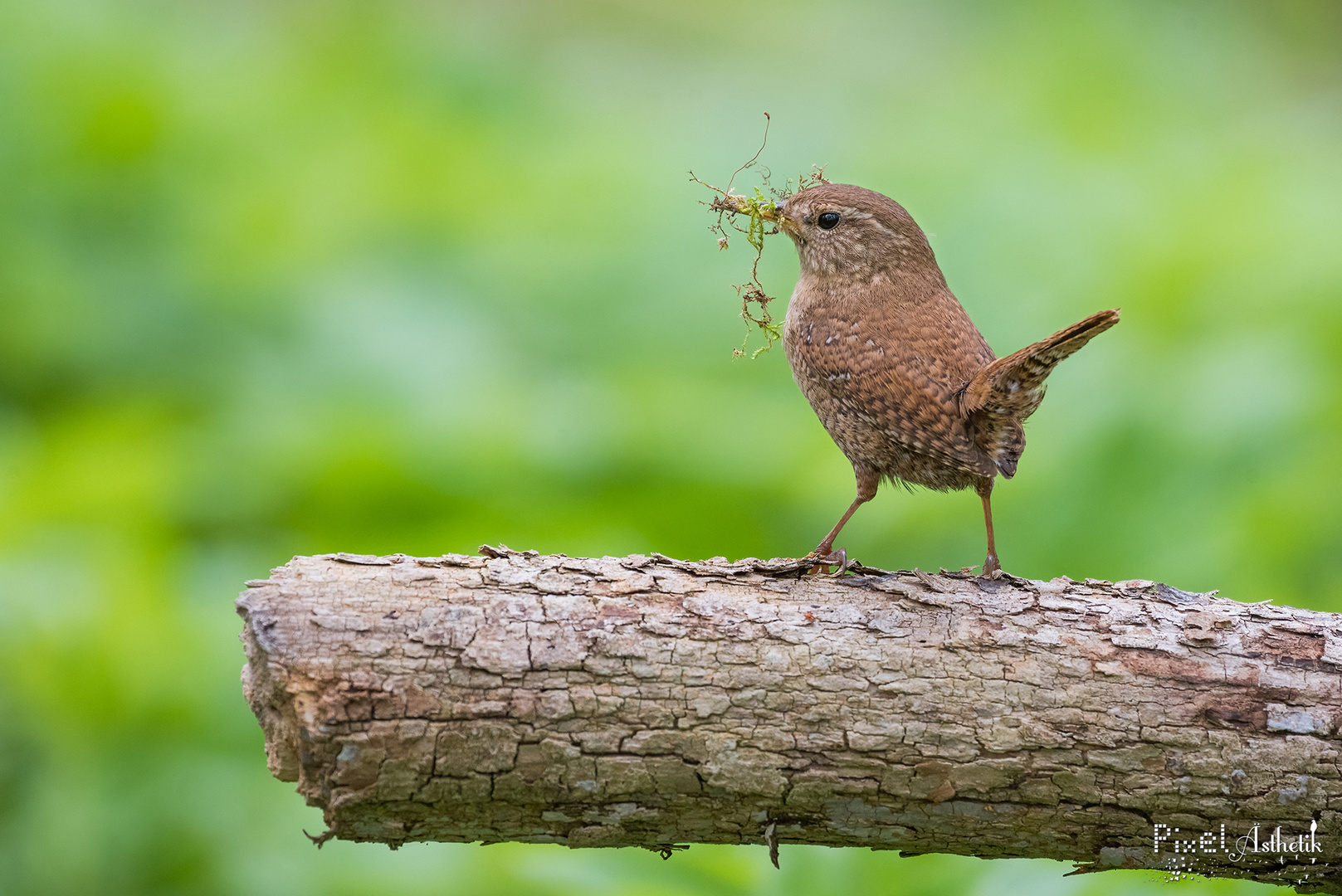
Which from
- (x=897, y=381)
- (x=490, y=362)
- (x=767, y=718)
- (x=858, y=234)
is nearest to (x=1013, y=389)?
(x=897, y=381)

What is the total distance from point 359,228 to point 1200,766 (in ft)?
17.7

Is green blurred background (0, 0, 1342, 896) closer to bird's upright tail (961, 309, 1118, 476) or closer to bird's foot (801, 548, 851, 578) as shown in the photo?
bird's foot (801, 548, 851, 578)

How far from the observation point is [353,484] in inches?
172

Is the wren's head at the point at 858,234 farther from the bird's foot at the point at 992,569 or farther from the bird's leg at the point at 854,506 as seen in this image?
the bird's foot at the point at 992,569

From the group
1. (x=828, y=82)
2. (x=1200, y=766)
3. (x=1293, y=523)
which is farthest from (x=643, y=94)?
(x=1200, y=766)

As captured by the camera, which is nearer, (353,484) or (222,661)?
(222,661)

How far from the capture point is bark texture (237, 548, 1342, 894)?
79.6 inches

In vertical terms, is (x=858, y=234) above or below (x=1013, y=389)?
above

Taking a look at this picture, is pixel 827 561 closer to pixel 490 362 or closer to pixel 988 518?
pixel 988 518

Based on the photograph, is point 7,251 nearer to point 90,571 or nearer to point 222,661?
point 90,571

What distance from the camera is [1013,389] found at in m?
2.43

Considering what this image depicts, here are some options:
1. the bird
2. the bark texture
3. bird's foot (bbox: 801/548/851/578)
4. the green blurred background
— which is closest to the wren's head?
the bird

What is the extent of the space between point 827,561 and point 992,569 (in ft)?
1.19

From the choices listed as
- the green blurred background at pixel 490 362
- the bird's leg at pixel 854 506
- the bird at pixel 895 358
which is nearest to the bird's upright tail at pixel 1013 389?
the bird at pixel 895 358
